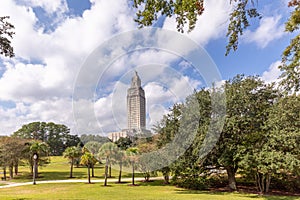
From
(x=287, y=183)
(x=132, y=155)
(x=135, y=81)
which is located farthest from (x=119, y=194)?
(x=287, y=183)

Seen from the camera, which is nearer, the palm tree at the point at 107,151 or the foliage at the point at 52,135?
the palm tree at the point at 107,151

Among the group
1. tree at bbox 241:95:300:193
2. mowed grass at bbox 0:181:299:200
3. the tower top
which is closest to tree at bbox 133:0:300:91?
the tower top

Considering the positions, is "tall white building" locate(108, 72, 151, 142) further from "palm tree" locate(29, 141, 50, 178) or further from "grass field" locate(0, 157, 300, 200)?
"palm tree" locate(29, 141, 50, 178)

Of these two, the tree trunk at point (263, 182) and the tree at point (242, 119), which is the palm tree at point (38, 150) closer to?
the tree at point (242, 119)

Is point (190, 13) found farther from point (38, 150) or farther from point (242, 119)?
point (38, 150)

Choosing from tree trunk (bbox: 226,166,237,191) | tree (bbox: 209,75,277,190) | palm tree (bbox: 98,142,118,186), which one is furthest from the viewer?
palm tree (bbox: 98,142,118,186)

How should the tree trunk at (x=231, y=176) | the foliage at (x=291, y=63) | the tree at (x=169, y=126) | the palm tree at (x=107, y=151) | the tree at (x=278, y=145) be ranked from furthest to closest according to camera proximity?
the palm tree at (x=107, y=151), the tree at (x=169, y=126), the tree trunk at (x=231, y=176), the tree at (x=278, y=145), the foliage at (x=291, y=63)

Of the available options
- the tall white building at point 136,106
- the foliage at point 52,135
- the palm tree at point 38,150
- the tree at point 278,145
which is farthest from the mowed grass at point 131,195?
the foliage at point 52,135
